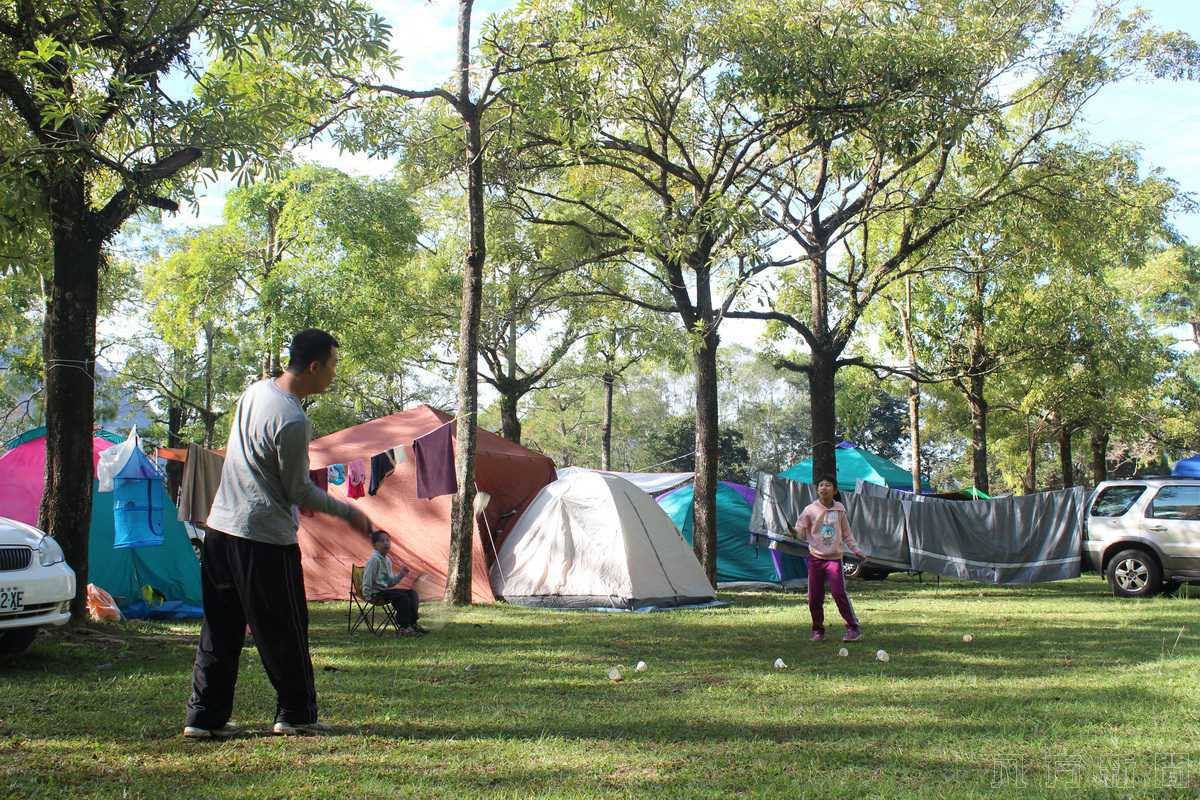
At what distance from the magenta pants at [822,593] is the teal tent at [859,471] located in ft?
56.4

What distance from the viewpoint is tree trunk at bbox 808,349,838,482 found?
17328 millimetres

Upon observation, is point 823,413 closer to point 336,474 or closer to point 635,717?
point 336,474

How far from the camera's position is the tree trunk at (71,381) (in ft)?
26.8

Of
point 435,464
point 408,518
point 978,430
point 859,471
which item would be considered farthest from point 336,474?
point 859,471

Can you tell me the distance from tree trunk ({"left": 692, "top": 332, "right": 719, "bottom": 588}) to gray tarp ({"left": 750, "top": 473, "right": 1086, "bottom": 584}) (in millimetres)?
1716

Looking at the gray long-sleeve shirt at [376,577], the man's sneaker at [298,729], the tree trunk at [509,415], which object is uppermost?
the tree trunk at [509,415]

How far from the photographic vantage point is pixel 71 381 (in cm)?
823

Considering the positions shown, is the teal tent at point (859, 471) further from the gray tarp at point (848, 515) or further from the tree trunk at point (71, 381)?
the tree trunk at point (71, 381)

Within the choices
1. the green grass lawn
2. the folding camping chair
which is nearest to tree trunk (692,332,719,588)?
the green grass lawn

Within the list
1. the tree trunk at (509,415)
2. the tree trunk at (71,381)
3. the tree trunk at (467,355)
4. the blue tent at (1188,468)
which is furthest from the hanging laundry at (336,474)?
the blue tent at (1188,468)

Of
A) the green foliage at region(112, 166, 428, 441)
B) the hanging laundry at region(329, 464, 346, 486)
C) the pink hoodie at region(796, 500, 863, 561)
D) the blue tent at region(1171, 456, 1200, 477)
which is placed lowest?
the pink hoodie at region(796, 500, 863, 561)

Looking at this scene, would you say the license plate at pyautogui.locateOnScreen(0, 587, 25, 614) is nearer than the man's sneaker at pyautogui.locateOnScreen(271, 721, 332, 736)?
No

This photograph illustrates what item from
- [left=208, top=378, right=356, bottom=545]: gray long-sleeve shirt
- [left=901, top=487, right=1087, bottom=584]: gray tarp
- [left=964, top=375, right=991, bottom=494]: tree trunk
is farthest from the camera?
[left=964, top=375, right=991, bottom=494]: tree trunk

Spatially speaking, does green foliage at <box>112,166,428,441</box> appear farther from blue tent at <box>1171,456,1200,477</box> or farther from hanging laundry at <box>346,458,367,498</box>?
blue tent at <box>1171,456,1200,477</box>
